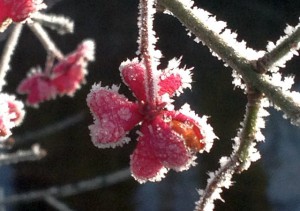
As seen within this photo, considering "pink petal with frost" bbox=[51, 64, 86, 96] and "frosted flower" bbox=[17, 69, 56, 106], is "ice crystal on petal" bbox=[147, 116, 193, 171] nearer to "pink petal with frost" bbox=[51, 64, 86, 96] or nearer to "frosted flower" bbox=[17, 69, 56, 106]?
"pink petal with frost" bbox=[51, 64, 86, 96]

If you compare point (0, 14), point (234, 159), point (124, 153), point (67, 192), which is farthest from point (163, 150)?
point (124, 153)

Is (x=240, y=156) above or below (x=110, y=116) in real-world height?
below

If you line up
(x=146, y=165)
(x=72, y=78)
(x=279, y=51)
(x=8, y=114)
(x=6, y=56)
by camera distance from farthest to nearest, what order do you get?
(x=6, y=56)
(x=72, y=78)
(x=8, y=114)
(x=146, y=165)
(x=279, y=51)

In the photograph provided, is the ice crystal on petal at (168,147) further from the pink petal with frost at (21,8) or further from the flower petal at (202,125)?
the pink petal with frost at (21,8)

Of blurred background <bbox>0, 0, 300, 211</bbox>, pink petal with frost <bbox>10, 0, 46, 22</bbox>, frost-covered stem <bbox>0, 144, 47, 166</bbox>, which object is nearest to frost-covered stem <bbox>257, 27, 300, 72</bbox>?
pink petal with frost <bbox>10, 0, 46, 22</bbox>

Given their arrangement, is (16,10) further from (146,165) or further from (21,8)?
(146,165)

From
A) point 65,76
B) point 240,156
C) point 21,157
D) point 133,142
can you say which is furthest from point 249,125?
point 133,142
